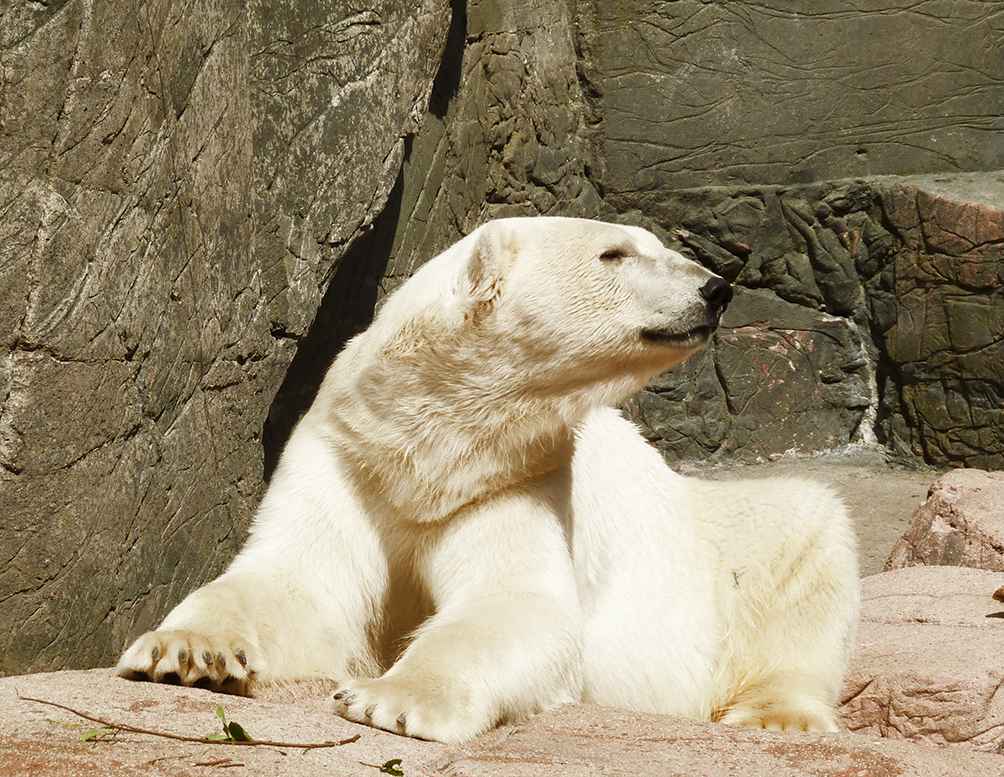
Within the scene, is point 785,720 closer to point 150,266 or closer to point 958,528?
point 150,266

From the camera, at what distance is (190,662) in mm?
2379

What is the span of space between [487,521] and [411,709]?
0.69 meters

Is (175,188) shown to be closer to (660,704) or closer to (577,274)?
(577,274)

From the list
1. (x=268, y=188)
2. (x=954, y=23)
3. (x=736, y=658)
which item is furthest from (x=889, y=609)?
(x=954, y=23)

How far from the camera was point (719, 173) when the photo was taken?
7859 mm

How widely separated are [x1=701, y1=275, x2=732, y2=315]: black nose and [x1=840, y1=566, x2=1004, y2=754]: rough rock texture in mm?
1427

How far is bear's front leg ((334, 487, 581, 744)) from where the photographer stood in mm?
2248

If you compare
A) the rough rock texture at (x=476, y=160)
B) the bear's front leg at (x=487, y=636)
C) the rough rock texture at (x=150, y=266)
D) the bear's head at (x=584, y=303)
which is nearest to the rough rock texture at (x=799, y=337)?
the rough rock texture at (x=476, y=160)

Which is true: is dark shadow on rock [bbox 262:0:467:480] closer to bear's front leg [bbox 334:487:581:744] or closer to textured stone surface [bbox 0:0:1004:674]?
textured stone surface [bbox 0:0:1004:674]

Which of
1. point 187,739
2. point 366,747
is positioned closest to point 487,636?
point 366,747

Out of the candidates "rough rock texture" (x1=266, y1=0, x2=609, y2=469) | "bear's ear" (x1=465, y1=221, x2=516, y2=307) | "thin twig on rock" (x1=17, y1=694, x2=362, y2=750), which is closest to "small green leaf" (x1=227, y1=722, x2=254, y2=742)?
"thin twig on rock" (x1=17, y1=694, x2=362, y2=750)

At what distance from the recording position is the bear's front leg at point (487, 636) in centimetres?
225

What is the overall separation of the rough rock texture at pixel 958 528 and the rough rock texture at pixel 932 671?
2.87 feet

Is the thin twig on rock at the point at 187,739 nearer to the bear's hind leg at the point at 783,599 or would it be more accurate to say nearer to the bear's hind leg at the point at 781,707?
the bear's hind leg at the point at 781,707
